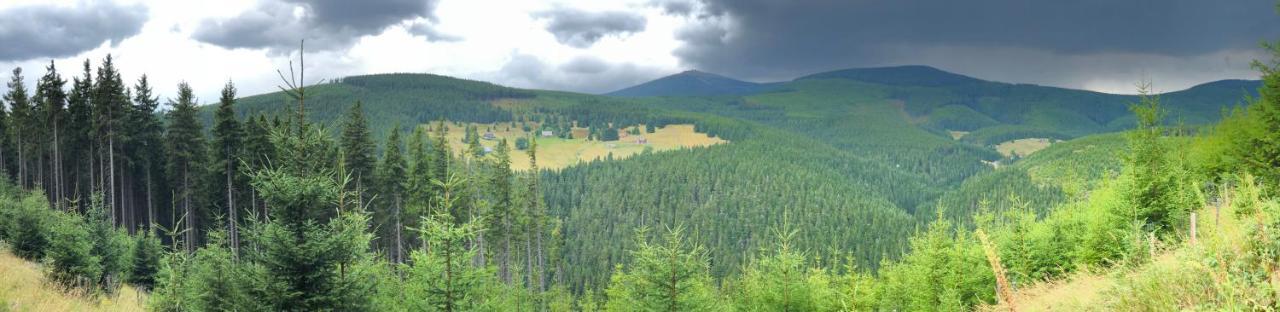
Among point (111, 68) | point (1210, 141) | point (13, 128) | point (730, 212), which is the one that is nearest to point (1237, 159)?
point (1210, 141)

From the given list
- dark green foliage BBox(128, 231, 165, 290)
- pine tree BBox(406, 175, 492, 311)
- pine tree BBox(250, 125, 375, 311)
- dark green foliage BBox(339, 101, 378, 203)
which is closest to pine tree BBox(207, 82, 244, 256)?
dark green foliage BBox(339, 101, 378, 203)

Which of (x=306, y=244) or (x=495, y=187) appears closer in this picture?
(x=306, y=244)

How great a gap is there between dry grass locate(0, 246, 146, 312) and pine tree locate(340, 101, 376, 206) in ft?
77.3

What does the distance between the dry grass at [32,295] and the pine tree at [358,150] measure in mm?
23557

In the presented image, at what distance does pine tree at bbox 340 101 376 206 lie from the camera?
4884cm

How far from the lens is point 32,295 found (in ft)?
53.9

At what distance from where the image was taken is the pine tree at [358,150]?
48844mm

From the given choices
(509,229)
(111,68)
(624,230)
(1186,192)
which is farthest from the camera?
(624,230)

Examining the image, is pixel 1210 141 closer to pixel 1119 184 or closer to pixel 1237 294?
pixel 1119 184

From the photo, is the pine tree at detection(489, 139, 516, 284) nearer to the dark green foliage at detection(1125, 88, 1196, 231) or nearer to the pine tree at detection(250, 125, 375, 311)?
the pine tree at detection(250, 125, 375, 311)

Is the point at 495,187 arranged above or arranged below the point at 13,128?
below

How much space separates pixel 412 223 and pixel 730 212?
127 m

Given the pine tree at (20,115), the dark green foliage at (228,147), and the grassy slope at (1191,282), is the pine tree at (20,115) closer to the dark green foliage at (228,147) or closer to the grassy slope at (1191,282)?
the dark green foliage at (228,147)

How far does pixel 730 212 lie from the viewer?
571 ft
